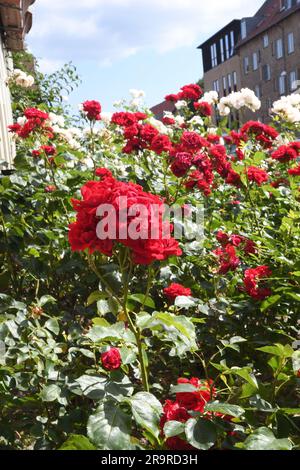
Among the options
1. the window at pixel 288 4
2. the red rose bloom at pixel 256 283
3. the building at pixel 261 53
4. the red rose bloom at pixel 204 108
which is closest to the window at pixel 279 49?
the building at pixel 261 53

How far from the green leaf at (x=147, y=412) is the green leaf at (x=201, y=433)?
0.25 feet

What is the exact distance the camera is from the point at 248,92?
422 centimetres

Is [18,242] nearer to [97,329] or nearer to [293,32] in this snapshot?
[97,329]

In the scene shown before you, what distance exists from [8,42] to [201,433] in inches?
301

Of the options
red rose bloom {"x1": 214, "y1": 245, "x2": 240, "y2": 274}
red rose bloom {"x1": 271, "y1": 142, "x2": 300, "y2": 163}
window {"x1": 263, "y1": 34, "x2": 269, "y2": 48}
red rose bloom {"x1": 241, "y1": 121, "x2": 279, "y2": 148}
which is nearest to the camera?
red rose bloom {"x1": 214, "y1": 245, "x2": 240, "y2": 274}

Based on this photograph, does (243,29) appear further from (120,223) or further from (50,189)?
(120,223)

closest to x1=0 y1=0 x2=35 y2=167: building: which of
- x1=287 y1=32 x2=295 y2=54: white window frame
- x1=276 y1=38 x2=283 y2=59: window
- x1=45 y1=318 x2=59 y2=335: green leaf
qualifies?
x1=45 y1=318 x2=59 y2=335: green leaf

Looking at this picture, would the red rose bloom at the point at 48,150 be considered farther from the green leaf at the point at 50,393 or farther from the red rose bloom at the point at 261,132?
the green leaf at the point at 50,393

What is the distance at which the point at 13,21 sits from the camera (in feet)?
22.4

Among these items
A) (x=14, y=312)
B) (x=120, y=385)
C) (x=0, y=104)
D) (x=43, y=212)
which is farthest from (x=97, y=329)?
(x=0, y=104)

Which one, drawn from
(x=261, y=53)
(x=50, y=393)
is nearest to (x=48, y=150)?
(x=50, y=393)

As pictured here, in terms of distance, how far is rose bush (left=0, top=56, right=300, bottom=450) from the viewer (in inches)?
55.2

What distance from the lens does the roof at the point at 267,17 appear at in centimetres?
3362

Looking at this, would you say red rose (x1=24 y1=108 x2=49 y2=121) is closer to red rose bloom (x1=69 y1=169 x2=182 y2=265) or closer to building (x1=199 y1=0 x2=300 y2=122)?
red rose bloom (x1=69 y1=169 x2=182 y2=265)
